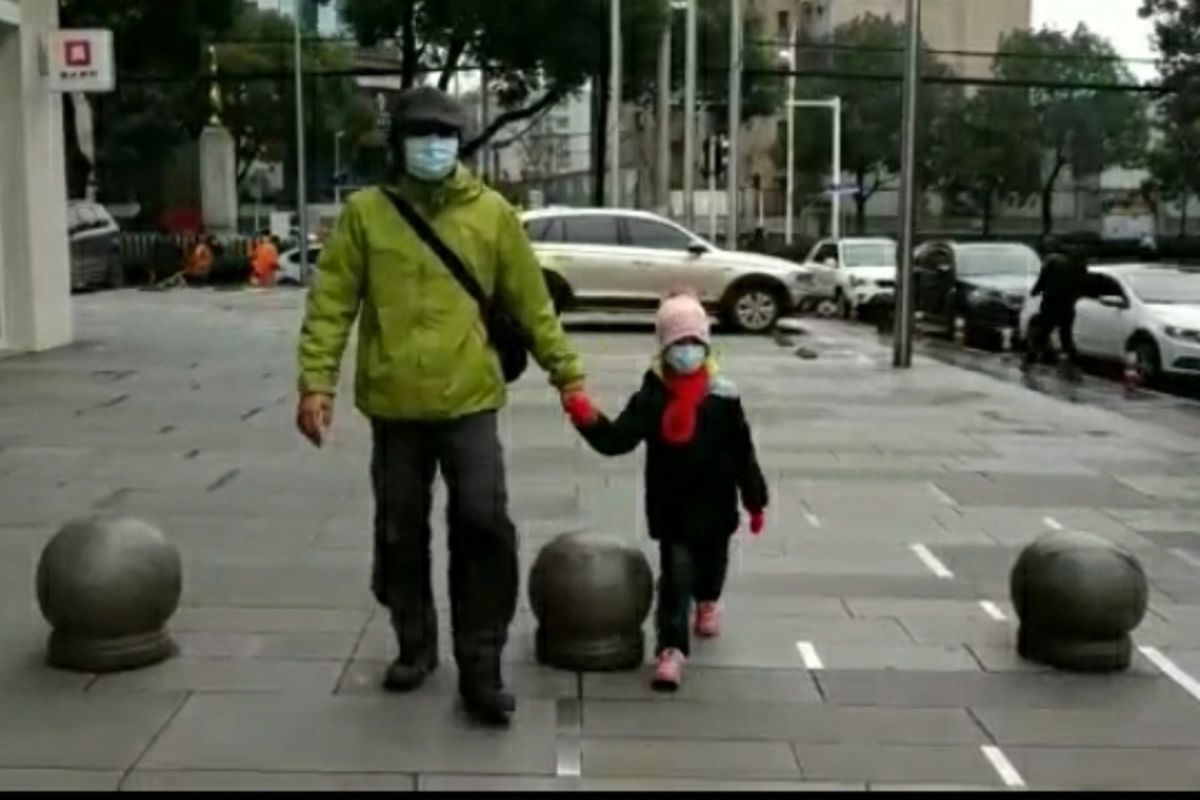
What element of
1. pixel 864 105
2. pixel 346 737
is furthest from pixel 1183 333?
pixel 864 105

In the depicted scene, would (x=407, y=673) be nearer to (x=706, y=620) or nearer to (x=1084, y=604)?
(x=706, y=620)

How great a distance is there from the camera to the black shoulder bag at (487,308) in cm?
578

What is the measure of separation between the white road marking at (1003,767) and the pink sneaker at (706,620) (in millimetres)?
1565

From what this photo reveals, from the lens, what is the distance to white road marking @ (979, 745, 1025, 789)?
17.6 ft

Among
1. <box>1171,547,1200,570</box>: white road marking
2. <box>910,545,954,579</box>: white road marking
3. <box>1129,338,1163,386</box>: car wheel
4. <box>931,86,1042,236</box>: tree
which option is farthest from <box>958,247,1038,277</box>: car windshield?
<box>931,86,1042,236</box>: tree

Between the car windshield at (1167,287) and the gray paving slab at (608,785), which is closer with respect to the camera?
the gray paving slab at (608,785)

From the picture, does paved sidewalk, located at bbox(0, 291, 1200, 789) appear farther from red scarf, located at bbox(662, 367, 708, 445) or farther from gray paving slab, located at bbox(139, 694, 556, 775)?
red scarf, located at bbox(662, 367, 708, 445)

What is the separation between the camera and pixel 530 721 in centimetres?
591

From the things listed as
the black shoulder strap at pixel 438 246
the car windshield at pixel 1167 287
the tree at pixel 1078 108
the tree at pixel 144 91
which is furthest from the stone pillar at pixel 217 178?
the black shoulder strap at pixel 438 246

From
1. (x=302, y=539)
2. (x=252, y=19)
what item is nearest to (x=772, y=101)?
(x=252, y=19)

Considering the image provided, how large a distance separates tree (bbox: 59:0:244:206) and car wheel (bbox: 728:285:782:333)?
53.0 ft

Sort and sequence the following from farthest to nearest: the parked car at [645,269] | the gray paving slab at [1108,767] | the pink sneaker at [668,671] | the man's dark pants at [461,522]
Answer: the parked car at [645,269]
the pink sneaker at [668,671]
the man's dark pants at [461,522]
the gray paving slab at [1108,767]

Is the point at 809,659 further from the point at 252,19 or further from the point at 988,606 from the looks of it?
the point at 252,19

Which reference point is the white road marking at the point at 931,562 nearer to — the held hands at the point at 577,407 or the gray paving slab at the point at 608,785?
the held hands at the point at 577,407
